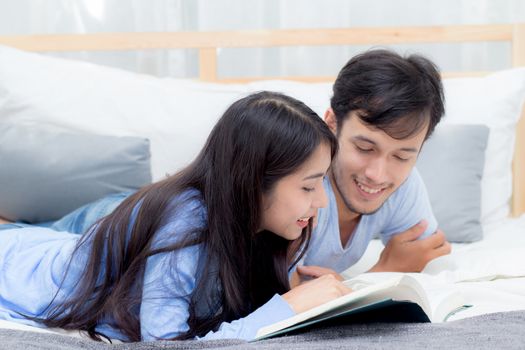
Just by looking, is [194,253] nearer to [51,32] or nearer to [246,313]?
[246,313]

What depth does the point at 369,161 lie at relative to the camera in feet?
5.11

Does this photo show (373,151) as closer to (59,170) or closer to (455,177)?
(455,177)

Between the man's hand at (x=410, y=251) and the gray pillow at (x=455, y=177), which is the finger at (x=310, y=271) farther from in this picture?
the gray pillow at (x=455, y=177)

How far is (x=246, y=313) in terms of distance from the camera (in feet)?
4.39

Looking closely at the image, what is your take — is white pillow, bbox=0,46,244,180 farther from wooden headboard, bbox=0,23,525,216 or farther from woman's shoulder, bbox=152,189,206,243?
woman's shoulder, bbox=152,189,206,243

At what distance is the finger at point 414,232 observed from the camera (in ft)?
6.04

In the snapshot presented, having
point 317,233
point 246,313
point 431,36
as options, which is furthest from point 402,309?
point 431,36

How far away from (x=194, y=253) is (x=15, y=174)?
855 mm

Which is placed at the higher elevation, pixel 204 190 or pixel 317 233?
pixel 204 190

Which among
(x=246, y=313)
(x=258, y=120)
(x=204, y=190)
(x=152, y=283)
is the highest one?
(x=258, y=120)

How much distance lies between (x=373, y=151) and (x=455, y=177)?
65 cm

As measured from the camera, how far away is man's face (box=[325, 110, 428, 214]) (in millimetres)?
1542

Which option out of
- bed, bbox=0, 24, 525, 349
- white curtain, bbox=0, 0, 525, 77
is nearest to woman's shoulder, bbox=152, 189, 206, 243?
bed, bbox=0, 24, 525, 349

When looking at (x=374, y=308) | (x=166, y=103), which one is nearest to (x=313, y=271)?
(x=374, y=308)
